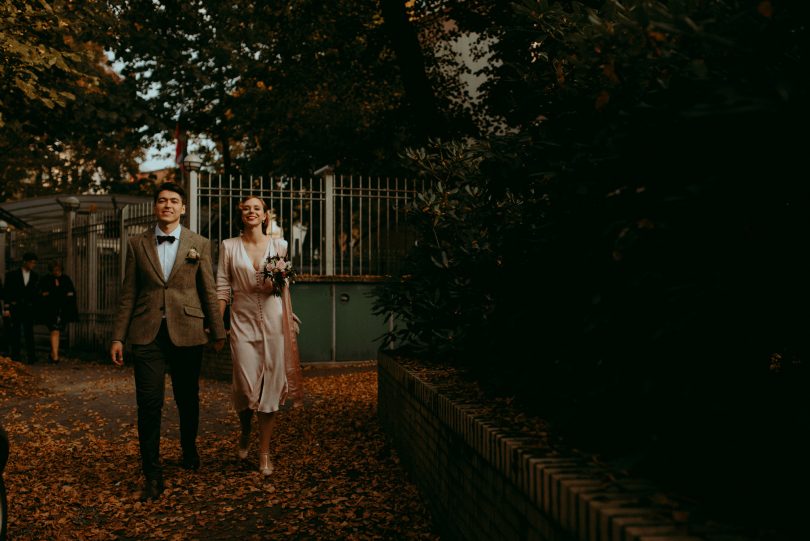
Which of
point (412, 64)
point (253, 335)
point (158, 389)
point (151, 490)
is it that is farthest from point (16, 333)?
point (151, 490)

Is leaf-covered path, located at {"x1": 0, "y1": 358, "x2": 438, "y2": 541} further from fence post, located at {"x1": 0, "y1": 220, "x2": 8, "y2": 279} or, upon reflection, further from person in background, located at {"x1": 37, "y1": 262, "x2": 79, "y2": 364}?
fence post, located at {"x1": 0, "y1": 220, "x2": 8, "y2": 279}

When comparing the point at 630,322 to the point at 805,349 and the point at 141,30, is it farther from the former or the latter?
the point at 141,30

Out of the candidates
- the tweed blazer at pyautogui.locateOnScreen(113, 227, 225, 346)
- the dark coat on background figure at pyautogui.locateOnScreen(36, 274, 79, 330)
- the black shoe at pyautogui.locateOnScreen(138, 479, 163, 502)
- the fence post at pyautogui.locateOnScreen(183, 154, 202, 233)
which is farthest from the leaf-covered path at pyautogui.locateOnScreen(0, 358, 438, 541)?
the dark coat on background figure at pyautogui.locateOnScreen(36, 274, 79, 330)

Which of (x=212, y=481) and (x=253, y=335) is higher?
(x=253, y=335)

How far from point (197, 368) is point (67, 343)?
12.7 metres

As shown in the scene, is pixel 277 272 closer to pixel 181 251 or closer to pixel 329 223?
pixel 181 251

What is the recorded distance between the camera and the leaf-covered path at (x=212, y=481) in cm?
450

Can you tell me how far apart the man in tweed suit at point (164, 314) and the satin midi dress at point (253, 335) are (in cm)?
19

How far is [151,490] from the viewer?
505cm

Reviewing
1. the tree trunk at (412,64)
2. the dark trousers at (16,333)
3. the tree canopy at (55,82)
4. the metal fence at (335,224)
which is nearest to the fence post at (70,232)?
the tree canopy at (55,82)

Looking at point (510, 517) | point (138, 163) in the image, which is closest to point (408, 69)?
point (510, 517)

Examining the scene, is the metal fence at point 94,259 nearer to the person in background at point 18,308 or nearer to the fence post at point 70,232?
the fence post at point 70,232

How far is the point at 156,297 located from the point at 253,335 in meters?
0.80

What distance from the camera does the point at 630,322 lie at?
269 cm
